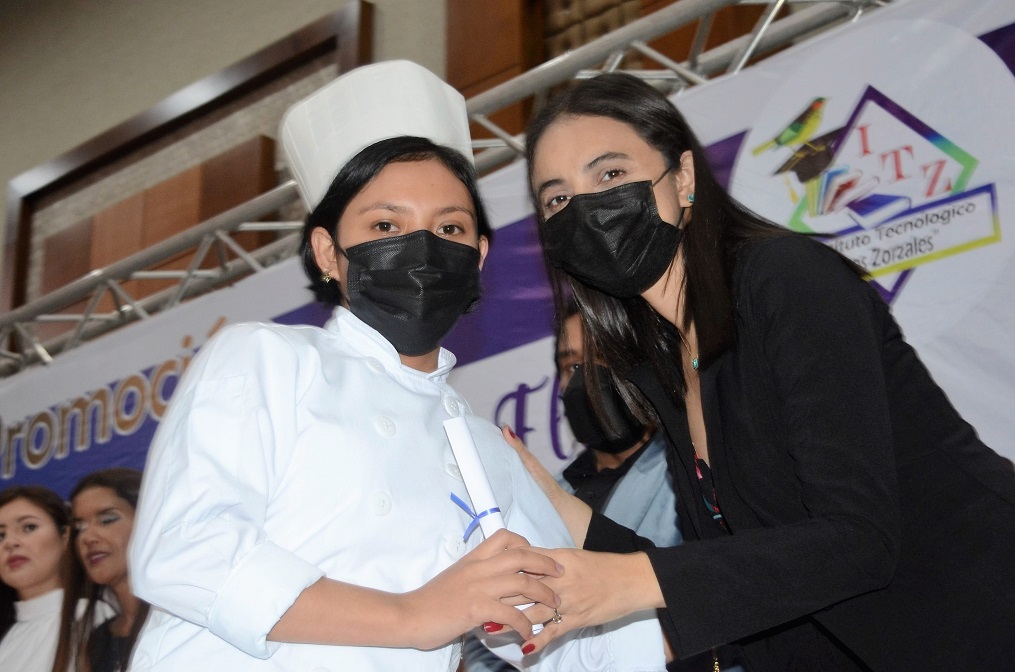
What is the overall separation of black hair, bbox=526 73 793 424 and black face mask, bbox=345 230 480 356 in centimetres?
23

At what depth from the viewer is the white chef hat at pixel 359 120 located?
1575mm

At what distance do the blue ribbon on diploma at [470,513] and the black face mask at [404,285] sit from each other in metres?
0.28

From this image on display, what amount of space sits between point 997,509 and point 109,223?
6166 mm

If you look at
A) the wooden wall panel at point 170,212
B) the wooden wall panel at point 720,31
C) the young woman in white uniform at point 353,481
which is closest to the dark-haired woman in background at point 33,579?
the wooden wall panel at point 170,212

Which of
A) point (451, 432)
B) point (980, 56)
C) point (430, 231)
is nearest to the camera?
point (451, 432)

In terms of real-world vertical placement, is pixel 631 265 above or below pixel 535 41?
below

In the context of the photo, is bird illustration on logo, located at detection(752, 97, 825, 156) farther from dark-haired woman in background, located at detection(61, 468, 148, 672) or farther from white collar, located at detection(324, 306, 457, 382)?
dark-haired woman in background, located at detection(61, 468, 148, 672)

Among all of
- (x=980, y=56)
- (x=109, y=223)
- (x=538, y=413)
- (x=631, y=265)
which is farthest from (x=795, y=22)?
(x=109, y=223)

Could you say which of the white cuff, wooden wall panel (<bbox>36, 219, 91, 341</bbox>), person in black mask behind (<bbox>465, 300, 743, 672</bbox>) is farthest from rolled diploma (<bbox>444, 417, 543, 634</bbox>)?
wooden wall panel (<bbox>36, 219, 91, 341</bbox>)

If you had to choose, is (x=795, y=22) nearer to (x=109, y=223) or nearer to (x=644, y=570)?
(x=644, y=570)

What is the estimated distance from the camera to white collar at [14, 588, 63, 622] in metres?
3.41

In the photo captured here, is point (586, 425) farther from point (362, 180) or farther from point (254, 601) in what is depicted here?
point (254, 601)

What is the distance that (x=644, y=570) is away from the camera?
1.14 m

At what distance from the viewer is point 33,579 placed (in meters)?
3.48
